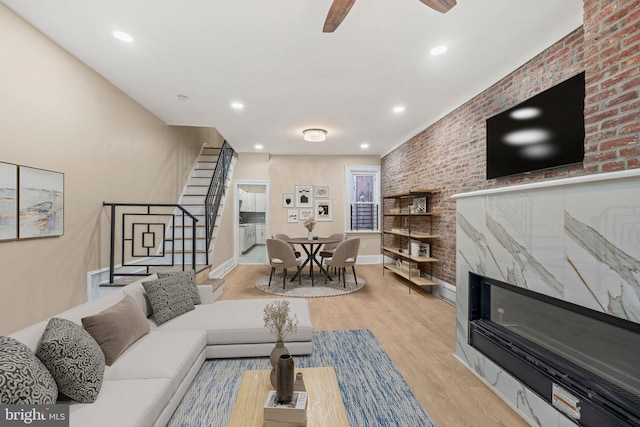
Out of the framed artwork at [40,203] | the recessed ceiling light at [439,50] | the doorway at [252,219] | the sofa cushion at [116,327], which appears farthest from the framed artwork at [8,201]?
the doorway at [252,219]

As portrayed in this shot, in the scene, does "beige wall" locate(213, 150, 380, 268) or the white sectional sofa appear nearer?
the white sectional sofa

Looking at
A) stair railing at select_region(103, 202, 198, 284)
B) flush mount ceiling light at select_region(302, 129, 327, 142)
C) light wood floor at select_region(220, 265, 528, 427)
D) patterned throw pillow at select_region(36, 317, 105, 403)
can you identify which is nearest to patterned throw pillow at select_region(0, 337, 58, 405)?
patterned throw pillow at select_region(36, 317, 105, 403)

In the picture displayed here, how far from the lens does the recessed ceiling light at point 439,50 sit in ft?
8.54

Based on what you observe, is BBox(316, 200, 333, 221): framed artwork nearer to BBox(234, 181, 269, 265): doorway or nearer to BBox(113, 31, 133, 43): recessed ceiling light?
BBox(234, 181, 269, 265): doorway

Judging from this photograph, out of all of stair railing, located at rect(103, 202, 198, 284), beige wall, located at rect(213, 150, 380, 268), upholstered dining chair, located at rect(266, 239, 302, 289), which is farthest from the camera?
beige wall, located at rect(213, 150, 380, 268)

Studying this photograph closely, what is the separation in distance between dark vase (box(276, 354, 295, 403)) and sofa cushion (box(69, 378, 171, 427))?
666mm

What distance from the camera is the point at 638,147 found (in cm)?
170

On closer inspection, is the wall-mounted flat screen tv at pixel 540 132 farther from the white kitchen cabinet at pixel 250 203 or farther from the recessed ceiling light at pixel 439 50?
the white kitchen cabinet at pixel 250 203

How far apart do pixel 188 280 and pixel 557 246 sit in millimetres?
3052

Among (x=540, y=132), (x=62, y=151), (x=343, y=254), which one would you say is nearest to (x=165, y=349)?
(x=62, y=151)

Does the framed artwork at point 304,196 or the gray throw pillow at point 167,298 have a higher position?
the framed artwork at point 304,196

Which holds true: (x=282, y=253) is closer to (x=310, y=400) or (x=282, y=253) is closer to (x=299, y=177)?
(x=299, y=177)

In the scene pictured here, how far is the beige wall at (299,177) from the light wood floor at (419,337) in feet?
5.98

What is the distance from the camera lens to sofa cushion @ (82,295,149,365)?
1751 mm
